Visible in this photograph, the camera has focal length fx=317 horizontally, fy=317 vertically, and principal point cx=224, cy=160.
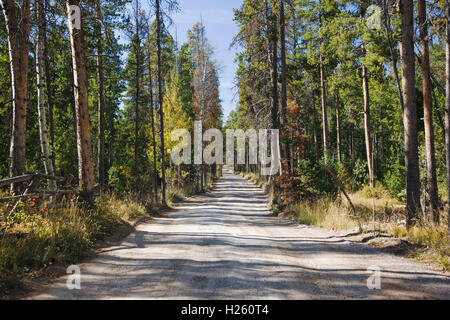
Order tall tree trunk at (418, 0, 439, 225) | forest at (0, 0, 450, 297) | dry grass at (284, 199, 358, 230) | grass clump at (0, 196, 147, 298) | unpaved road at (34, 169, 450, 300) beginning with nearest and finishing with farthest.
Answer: unpaved road at (34, 169, 450, 300) → grass clump at (0, 196, 147, 298) → forest at (0, 0, 450, 297) → dry grass at (284, 199, 358, 230) → tall tree trunk at (418, 0, 439, 225)

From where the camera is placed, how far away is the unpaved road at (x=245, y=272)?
14.0 ft

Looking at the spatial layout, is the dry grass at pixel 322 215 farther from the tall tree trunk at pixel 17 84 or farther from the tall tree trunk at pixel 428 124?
the tall tree trunk at pixel 17 84

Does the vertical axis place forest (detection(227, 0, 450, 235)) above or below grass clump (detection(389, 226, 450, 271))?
above

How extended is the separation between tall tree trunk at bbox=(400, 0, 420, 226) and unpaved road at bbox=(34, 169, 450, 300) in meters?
2.59

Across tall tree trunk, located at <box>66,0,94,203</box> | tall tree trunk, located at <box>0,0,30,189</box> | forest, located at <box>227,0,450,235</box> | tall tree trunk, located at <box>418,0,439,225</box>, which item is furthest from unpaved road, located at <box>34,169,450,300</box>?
tall tree trunk, located at <box>418,0,439,225</box>

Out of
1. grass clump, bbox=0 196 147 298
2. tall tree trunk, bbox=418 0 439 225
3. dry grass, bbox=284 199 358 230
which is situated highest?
tall tree trunk, bbox=418 0 439 225

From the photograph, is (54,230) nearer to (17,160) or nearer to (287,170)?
(17,160)

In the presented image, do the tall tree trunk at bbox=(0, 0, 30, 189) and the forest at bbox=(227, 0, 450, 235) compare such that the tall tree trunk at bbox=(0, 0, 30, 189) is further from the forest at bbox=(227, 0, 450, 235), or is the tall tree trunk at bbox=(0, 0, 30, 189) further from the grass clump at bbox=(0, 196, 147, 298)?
the forest at bbox=(227, 0, 450, 235)

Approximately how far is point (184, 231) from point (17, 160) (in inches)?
204

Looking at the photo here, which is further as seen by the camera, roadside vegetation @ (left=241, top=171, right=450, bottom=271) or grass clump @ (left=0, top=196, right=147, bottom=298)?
roadside vegetation @ (left=241, top=171, right=450, bottom=271)

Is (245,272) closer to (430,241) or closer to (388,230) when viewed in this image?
(430,241)

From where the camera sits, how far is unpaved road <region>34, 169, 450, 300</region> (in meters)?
4.28

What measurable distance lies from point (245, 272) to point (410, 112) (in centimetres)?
685

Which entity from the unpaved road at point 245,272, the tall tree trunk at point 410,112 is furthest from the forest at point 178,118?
the unpaved road at point 245,272
